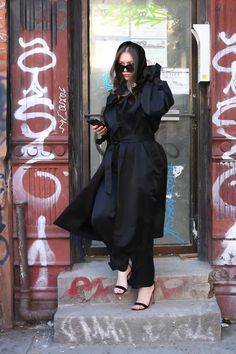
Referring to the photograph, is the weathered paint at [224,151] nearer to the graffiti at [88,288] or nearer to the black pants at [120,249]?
the black pants at [120,249]

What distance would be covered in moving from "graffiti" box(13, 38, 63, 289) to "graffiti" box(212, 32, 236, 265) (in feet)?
4.23

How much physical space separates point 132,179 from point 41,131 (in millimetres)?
955

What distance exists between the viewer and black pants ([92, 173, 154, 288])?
400cm

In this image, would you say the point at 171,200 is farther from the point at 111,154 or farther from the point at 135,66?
the point at 135,66

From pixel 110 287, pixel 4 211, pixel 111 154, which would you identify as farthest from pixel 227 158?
pixel 4 211

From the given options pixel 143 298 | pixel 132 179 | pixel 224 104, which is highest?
pixel 224 104

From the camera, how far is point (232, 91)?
443 centimetres

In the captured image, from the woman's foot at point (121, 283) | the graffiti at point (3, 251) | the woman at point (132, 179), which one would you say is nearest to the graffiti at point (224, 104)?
the woman at point (132, 179)

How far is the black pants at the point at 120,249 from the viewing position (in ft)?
13.1

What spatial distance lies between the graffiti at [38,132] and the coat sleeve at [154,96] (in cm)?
79

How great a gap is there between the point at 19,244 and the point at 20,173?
578mm

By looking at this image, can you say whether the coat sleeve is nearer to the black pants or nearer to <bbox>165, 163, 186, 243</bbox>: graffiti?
the black pants

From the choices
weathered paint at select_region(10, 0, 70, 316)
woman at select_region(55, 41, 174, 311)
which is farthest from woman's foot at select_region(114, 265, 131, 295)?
weathered paint at select_region(10, 0, 70, 316)

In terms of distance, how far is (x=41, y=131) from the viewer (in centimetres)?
443
